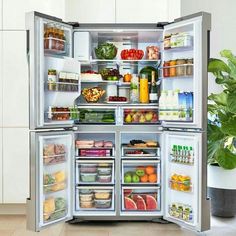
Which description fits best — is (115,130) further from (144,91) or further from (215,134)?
(215,134)

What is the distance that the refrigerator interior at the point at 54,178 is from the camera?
374 cm

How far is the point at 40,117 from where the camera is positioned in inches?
145

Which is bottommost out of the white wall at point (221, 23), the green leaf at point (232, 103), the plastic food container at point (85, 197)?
the plastic food container at point (85, 197)

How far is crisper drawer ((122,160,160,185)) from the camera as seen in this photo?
4.19 m

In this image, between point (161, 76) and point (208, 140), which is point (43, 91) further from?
point (208, 140)

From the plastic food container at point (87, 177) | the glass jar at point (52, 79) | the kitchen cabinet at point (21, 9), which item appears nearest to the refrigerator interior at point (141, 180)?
the plastic food container at point (87, 177)

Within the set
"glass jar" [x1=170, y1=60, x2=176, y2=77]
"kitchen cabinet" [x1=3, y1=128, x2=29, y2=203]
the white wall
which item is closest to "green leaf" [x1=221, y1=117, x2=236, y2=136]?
"glass jar" [x1=170, y1=60, x2=176, y2=77]

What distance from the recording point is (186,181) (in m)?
3.90

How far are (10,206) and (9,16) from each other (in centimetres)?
191

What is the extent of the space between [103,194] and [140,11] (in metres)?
1.83

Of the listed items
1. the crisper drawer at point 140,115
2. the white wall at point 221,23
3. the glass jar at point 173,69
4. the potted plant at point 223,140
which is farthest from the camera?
the white wall at point 221,23

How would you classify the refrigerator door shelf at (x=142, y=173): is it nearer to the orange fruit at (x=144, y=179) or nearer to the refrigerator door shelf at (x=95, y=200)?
the orange fruit at (x=144, y=179)

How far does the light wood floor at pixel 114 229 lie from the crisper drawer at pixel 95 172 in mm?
407

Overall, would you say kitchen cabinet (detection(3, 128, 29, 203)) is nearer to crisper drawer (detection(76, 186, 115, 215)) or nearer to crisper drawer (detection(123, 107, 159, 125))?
crisper drawer (detection(76, 186, 115, 215))
